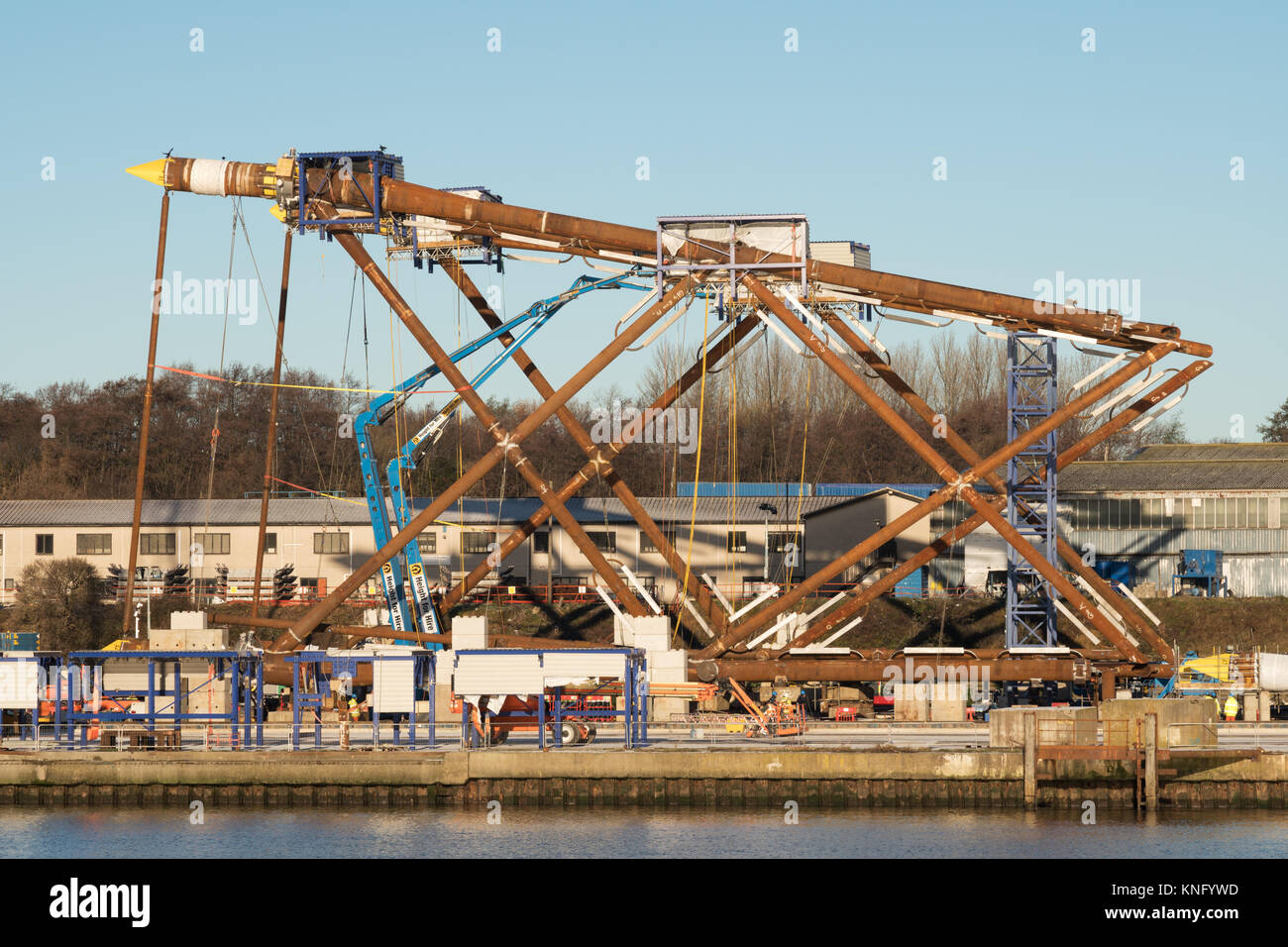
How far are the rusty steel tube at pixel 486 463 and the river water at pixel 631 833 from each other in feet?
33.9

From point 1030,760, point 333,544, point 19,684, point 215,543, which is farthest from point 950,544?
point 215,543

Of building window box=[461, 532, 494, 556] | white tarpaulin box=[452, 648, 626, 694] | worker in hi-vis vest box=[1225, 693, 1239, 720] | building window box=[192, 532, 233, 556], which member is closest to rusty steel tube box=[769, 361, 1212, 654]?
worker in hi-vis vest box=[1225, 693, 1239, 720]

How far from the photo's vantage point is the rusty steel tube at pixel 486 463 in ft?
181

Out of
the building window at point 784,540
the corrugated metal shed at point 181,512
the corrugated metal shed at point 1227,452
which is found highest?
the corrugated metal shed at point 1227,452

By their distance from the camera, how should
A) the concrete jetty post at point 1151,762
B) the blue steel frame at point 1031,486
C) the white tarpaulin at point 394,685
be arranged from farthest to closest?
the blue steel frame at point 1031,486, the white tarpaulin at point 394,685, the concrete jetty post at point 1151,762

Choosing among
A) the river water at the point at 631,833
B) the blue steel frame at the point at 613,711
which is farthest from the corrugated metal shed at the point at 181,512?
the river water at the point at 631,833

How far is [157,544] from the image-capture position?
274 ft

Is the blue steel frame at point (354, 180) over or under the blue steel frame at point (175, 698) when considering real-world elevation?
over

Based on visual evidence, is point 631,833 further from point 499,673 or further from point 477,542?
point 477,542

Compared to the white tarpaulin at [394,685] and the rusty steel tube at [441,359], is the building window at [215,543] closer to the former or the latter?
the rusty steel tube at [441,359]

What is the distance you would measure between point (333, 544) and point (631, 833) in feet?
136

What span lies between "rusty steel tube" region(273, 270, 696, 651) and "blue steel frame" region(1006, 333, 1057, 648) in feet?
45.2

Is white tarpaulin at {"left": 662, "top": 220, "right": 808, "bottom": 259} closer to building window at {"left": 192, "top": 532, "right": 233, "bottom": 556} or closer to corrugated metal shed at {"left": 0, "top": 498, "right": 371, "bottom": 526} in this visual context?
corrugated metal shed at {"left": 0, "top": 498, "right": 371, "bottom": 526}
